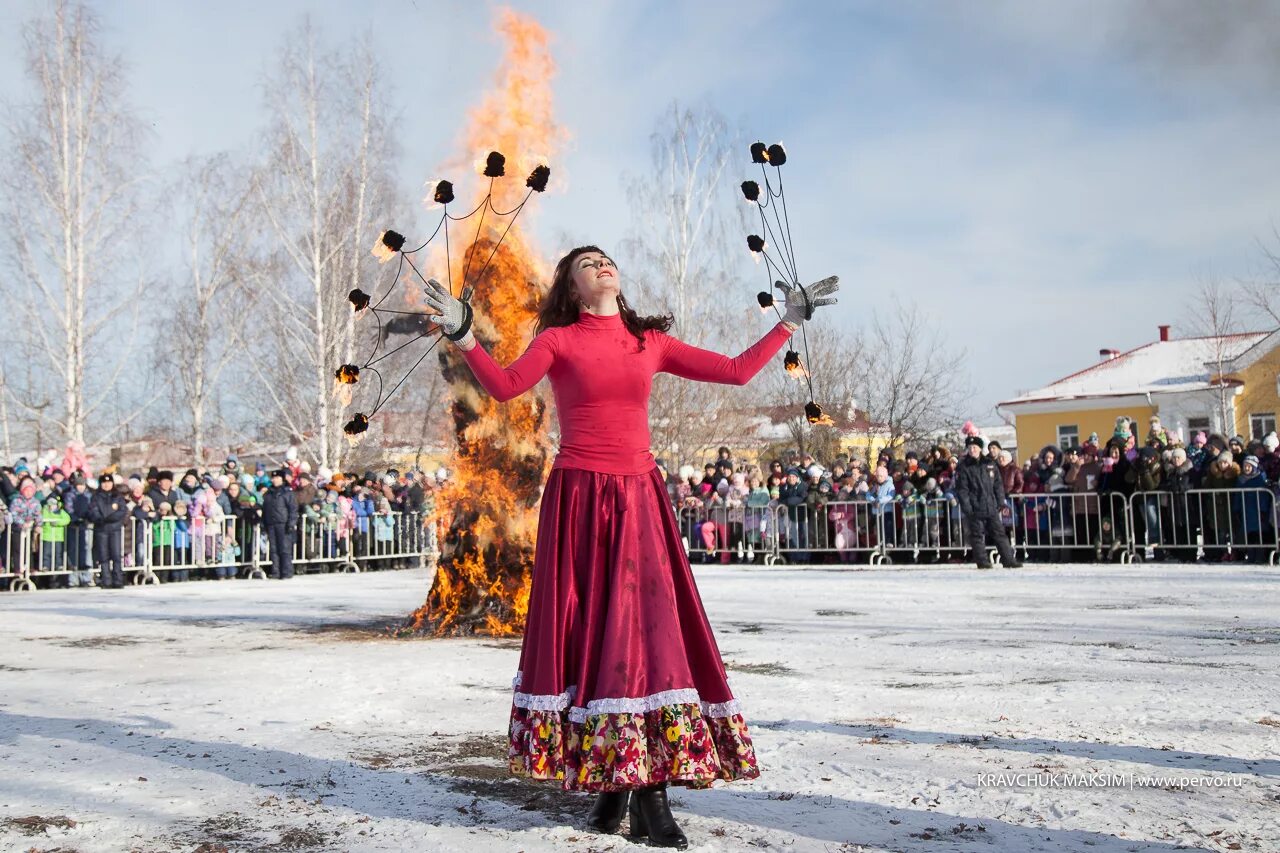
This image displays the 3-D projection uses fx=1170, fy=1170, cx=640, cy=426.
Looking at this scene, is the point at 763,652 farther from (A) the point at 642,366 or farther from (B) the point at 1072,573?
(B) the point at 1072,573

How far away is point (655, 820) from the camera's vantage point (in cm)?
386

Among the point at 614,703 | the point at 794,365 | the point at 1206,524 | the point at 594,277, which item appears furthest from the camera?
the point at 1206,524

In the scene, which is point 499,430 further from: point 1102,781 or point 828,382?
point 828,382

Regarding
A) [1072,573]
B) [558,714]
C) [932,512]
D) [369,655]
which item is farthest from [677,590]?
[932,512]

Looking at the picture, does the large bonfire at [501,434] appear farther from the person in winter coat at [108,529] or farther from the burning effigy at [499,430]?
the person in winter coat at [108,529]

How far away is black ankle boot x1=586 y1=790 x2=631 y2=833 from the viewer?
13.2ft

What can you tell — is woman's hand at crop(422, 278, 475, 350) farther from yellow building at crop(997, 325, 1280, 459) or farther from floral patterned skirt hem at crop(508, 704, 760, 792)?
yellow building at crop(997, 325, 1280, 459)

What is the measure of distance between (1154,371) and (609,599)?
185 feet

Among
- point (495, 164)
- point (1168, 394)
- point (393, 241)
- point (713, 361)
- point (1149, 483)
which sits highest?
point (1168, 394)

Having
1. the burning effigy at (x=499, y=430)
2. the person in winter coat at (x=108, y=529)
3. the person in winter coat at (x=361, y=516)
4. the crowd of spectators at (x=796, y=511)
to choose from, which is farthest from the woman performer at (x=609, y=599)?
the person in winter coat at (x=361, y=516)

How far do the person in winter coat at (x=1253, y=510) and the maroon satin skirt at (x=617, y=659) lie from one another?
49.8 ft

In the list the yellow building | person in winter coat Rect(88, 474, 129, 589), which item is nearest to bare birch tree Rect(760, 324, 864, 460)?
the yellow building

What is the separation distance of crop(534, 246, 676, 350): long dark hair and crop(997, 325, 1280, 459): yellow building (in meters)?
47.8

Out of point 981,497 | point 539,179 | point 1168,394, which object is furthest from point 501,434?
point 1168,394
